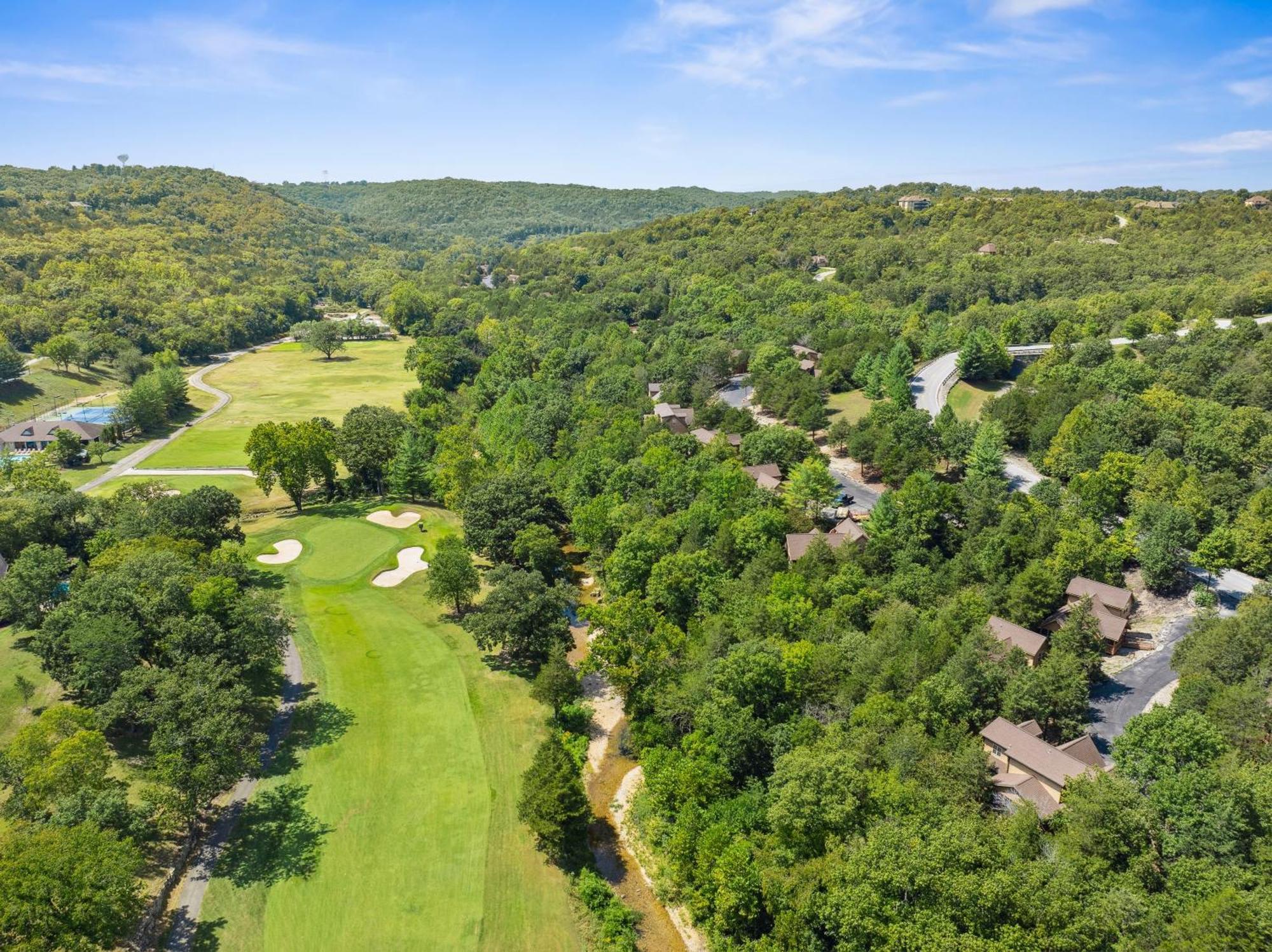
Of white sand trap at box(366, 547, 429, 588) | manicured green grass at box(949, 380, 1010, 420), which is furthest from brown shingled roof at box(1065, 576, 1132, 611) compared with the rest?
white sand trap at box(366, 547, 429, 588)

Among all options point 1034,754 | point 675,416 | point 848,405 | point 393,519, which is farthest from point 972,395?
point 393,519

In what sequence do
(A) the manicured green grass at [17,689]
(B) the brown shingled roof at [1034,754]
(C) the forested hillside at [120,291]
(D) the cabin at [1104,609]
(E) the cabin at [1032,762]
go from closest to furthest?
(E) the cabin at [1032,762]
(B) the brown shingled roof at [1034,754]
(A) the manicured green grass at [17,689]
(D) the cabin at [1104,609]
(C) the forested hillside at [120,291]

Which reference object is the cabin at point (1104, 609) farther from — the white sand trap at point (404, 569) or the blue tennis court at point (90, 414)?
the blue tennis court at point (90, 414)

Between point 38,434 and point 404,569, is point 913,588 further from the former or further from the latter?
point 38,434

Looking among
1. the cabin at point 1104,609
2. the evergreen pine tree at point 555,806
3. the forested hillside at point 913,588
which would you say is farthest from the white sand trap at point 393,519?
the cabin at point 1104,609

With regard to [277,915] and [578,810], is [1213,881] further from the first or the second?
[277,915]
